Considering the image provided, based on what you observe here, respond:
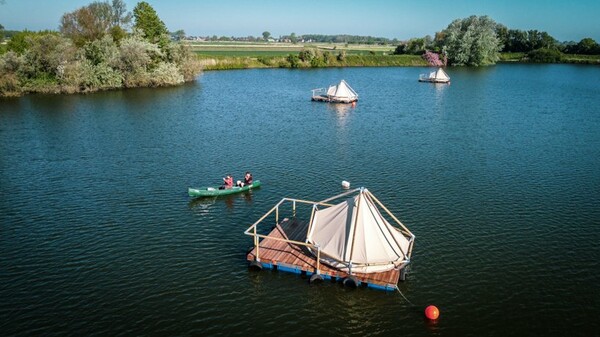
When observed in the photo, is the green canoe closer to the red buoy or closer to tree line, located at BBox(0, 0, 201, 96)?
the red buoy

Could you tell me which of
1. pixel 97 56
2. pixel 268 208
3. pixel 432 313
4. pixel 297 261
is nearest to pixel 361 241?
pixel 297 261

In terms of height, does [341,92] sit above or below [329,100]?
above

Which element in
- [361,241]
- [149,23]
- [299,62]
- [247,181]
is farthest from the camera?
[299,62]

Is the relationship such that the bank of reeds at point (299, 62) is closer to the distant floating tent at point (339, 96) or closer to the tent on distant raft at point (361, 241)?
the distant floating tent at point (339, 96)

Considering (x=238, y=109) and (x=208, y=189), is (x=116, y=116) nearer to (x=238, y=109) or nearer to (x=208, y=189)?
(x=238, y=109)

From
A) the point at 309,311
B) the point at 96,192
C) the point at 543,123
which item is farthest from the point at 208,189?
the point at 543,123

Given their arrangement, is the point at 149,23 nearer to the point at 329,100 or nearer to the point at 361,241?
the point at 329,100

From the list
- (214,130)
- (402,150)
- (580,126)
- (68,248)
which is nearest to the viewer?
(68,248)
